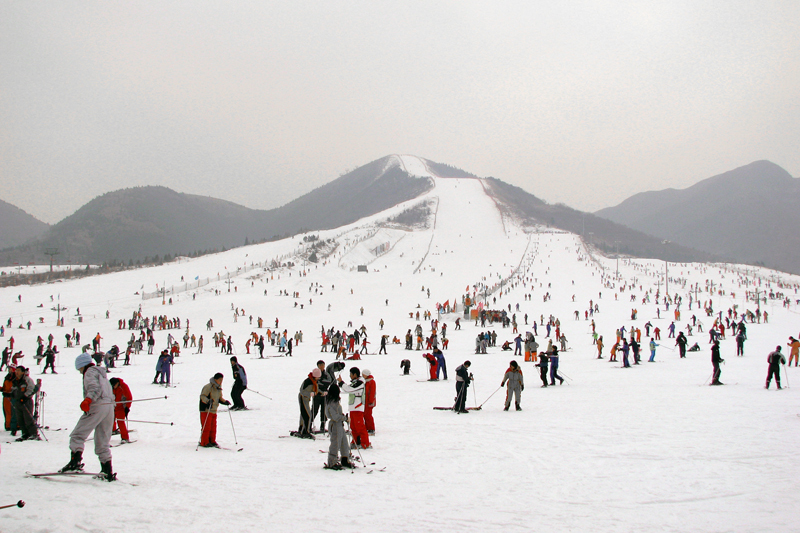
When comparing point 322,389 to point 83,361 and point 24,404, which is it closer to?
point 83,361

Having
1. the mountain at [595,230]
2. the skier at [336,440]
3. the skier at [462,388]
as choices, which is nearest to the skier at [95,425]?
the skier at [336,440]

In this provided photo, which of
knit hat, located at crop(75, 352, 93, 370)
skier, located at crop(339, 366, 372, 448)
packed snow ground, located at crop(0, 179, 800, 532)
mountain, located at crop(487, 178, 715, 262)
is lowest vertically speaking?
packed snow ground, located at crop(0, 179, 800, 532)

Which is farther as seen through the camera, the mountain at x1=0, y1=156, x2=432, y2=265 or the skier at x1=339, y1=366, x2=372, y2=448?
the mountain at x1=0, y1=156, x2=432, y2=265

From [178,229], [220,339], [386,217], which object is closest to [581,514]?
[220,339]

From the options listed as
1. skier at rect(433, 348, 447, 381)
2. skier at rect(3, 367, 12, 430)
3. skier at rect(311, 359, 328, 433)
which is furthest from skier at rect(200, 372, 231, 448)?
skier at rect(433, 348, 447, 381)

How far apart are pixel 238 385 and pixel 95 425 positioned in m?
5.03

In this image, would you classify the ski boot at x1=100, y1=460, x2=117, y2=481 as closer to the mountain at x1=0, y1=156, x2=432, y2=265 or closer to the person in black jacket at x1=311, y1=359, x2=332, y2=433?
the person in black jacket at x1=311, y1=359, x2=332, y2=433

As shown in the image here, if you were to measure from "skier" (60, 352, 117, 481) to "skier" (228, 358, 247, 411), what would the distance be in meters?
4.47

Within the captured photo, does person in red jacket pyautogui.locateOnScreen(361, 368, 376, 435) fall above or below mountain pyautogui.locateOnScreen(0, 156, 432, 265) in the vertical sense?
below

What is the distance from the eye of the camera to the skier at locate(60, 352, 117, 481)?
223 inches

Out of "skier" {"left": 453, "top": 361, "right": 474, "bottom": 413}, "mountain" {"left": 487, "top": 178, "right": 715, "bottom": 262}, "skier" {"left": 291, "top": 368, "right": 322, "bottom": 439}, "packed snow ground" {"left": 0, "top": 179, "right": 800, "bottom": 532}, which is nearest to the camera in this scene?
"packed snow ground" {"left": 0, "top": 179, "right": 800, "bottom": 532}

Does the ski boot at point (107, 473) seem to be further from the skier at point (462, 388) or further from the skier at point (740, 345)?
the skier at point (740, 345)

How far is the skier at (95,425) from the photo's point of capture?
566cm

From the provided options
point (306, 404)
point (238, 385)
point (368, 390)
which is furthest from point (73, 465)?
point (238, 385)
